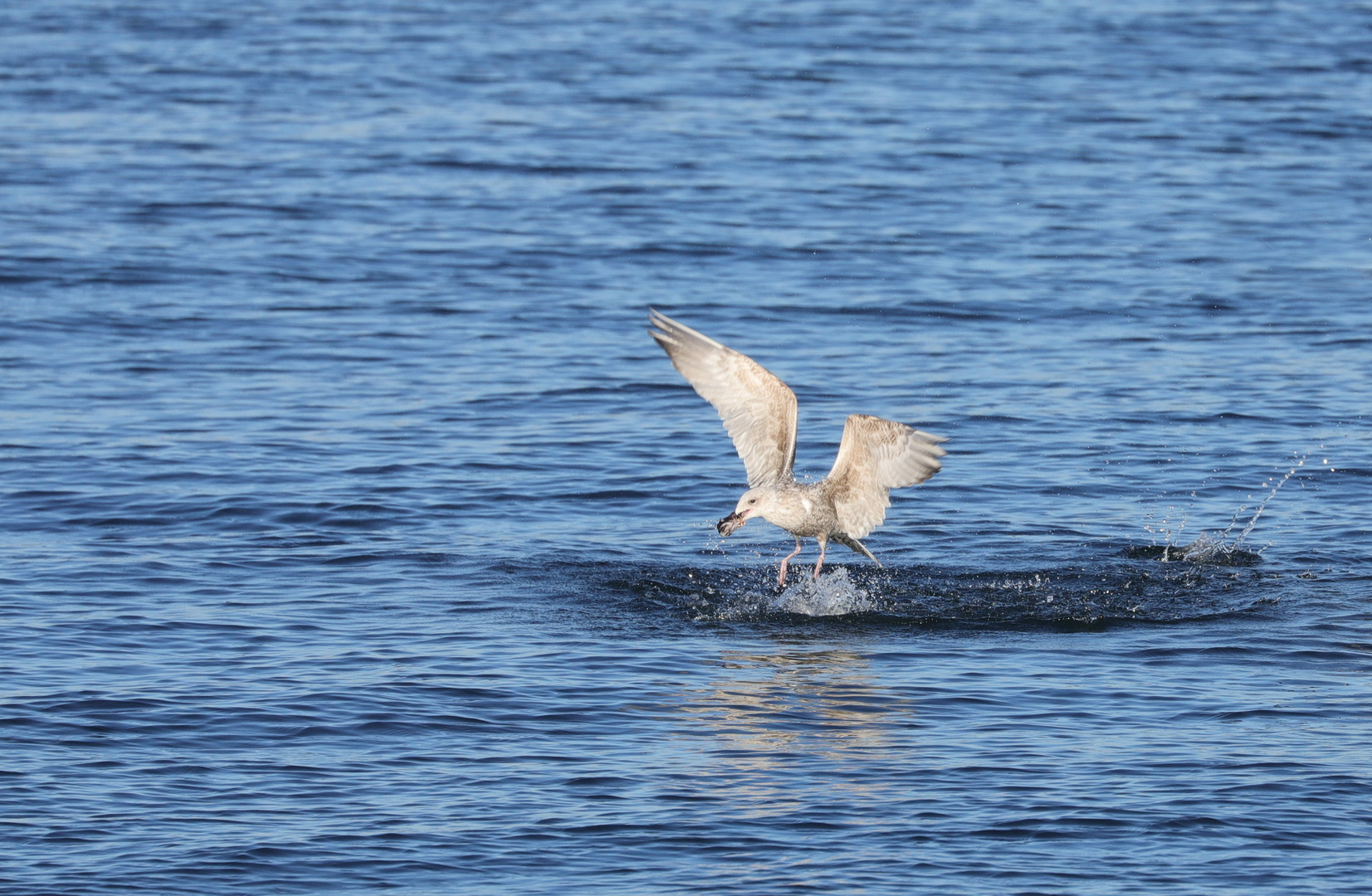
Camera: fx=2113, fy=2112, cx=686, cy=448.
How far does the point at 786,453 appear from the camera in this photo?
1369 cm

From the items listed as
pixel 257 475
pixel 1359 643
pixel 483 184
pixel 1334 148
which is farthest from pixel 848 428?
pixel 1334 148

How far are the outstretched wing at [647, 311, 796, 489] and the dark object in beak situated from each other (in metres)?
0.57

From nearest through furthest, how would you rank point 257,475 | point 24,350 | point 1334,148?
1. point 257,475
2. point 24,350
3. point 1334,148

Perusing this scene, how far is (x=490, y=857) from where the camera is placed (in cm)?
970

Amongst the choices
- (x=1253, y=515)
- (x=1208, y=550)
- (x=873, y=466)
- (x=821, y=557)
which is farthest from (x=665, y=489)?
(x=1253, y=515)

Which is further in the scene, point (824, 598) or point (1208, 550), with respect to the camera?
point (1208, 550)

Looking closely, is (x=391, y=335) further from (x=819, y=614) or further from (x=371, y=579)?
(x=819, y=614)

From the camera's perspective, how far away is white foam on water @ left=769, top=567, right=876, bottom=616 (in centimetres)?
1363

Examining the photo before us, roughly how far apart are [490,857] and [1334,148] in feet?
81.2

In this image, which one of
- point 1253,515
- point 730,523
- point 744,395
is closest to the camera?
point 730,523

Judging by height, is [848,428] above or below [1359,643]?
above

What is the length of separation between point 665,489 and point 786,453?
3.05 metres

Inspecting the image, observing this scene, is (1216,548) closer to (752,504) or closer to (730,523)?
(752,504)

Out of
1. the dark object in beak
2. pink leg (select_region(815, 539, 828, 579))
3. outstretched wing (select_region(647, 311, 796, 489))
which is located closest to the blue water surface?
pink leg (select_region(815, 539, 828, 579))
